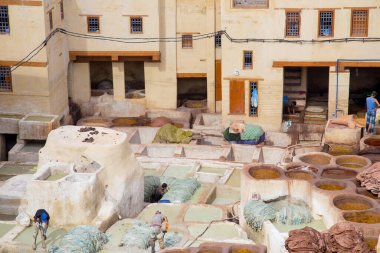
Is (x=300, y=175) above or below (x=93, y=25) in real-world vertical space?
below

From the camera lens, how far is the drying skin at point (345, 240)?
97.9ft

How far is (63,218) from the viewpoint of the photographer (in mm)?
36562

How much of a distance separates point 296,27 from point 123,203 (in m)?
19.0

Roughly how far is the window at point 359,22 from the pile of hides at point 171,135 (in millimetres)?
12232

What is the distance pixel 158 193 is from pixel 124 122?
12772 millimetres

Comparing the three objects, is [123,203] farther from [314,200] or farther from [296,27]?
[296,27]

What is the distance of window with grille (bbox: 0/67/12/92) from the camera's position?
5050 centimetres

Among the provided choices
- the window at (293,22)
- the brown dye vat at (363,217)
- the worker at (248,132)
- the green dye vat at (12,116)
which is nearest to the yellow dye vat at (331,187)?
the brown dye vat at (363,217)

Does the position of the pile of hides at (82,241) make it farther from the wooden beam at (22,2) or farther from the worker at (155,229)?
the wooden beam at (22,2)

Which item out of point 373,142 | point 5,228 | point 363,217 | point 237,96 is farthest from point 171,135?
point 363,217

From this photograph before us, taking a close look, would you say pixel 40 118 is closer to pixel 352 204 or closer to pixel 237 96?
pixel 237 96

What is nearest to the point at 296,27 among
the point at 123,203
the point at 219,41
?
the point at 219,41

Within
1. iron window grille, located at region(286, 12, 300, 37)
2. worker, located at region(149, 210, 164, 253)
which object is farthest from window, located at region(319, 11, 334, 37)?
worker, located at region(149, 210, 164, 253)

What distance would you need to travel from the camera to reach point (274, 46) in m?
52.2
